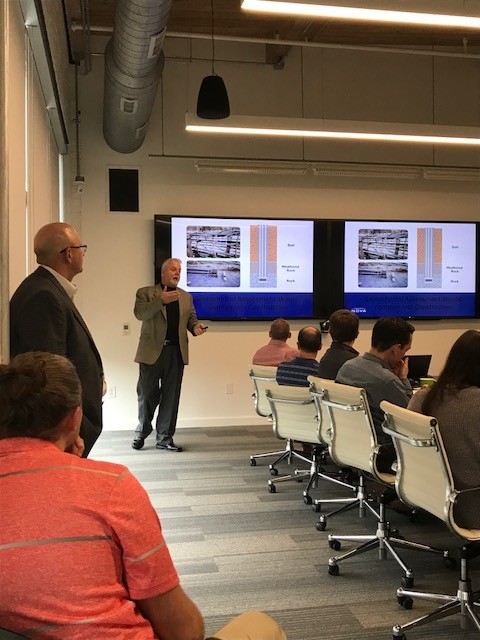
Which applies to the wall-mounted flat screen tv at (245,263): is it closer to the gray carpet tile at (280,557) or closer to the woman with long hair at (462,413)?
the gray carpet tile at (280,557)

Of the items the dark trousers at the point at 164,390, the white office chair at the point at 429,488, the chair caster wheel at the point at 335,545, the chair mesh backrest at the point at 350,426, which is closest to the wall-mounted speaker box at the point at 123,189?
the dark trousers at the point at 164,390

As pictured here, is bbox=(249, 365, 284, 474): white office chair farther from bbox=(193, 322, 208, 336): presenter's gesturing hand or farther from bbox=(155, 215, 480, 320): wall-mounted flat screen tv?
bbox=(155, 215, 480, 320): wall-mounted flat screen tv

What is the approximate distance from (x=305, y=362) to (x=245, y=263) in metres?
3.15

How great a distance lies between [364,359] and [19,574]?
3.04m

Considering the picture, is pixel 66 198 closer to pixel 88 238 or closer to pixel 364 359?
pixel 88 238

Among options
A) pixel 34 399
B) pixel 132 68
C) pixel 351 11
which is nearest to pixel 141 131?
pixel 132 68

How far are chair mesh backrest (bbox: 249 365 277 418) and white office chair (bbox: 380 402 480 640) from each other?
259 centimetres

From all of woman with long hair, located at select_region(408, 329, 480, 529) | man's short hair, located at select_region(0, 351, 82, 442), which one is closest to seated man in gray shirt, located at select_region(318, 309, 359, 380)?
woman with long hair, located at select_region(408, 329, 480, 529)

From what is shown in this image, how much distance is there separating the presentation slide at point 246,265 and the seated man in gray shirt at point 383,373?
4.30 metres

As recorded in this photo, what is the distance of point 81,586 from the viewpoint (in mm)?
1353

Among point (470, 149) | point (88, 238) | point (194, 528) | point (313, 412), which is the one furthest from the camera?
point (470, 149)

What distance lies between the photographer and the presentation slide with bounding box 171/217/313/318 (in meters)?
8.27

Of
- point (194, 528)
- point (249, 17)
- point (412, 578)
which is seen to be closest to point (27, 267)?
point (194, 528)

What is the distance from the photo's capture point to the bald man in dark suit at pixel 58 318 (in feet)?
9.83
